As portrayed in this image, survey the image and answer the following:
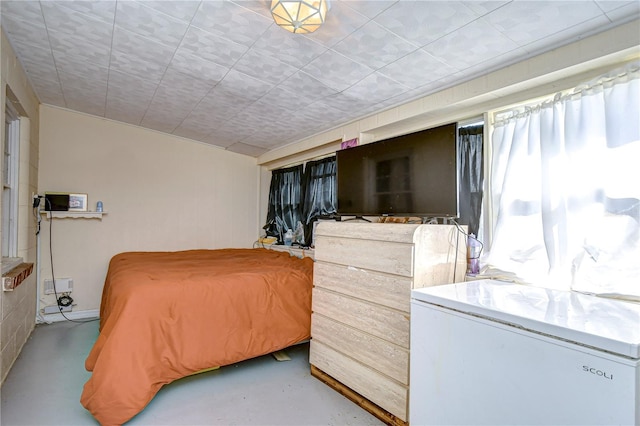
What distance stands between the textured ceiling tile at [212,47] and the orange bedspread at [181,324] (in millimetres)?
1509

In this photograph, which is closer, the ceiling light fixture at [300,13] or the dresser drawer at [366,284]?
the ceiling light fixture at [300,13]

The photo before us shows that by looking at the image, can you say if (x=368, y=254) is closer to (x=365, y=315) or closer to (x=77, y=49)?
(x=365, y=315)

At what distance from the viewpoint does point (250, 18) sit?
1.70 m

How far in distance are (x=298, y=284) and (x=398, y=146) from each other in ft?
4.33

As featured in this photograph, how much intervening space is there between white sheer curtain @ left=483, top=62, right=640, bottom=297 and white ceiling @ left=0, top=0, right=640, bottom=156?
1.18ft

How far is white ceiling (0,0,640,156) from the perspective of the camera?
153cm

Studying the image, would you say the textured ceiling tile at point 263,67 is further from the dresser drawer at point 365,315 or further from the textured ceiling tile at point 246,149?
the textured ceiling tile at point 246,149

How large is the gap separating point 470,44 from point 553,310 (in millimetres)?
1374

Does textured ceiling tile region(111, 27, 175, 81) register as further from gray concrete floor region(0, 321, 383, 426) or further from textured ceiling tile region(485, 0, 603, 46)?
gray concrete floor region(0, 321, 383, 426)

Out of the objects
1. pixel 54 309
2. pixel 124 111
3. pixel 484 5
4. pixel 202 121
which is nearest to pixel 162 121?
pixel 124 111

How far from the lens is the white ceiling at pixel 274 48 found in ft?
5.02

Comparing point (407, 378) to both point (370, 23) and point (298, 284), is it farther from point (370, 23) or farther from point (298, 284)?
point (370, 23)

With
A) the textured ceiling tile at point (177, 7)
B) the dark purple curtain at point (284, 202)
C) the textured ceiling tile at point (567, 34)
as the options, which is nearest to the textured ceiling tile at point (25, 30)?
the textured ceiling tile at point (177, 7)

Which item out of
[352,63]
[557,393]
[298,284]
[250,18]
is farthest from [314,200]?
[557,393]
